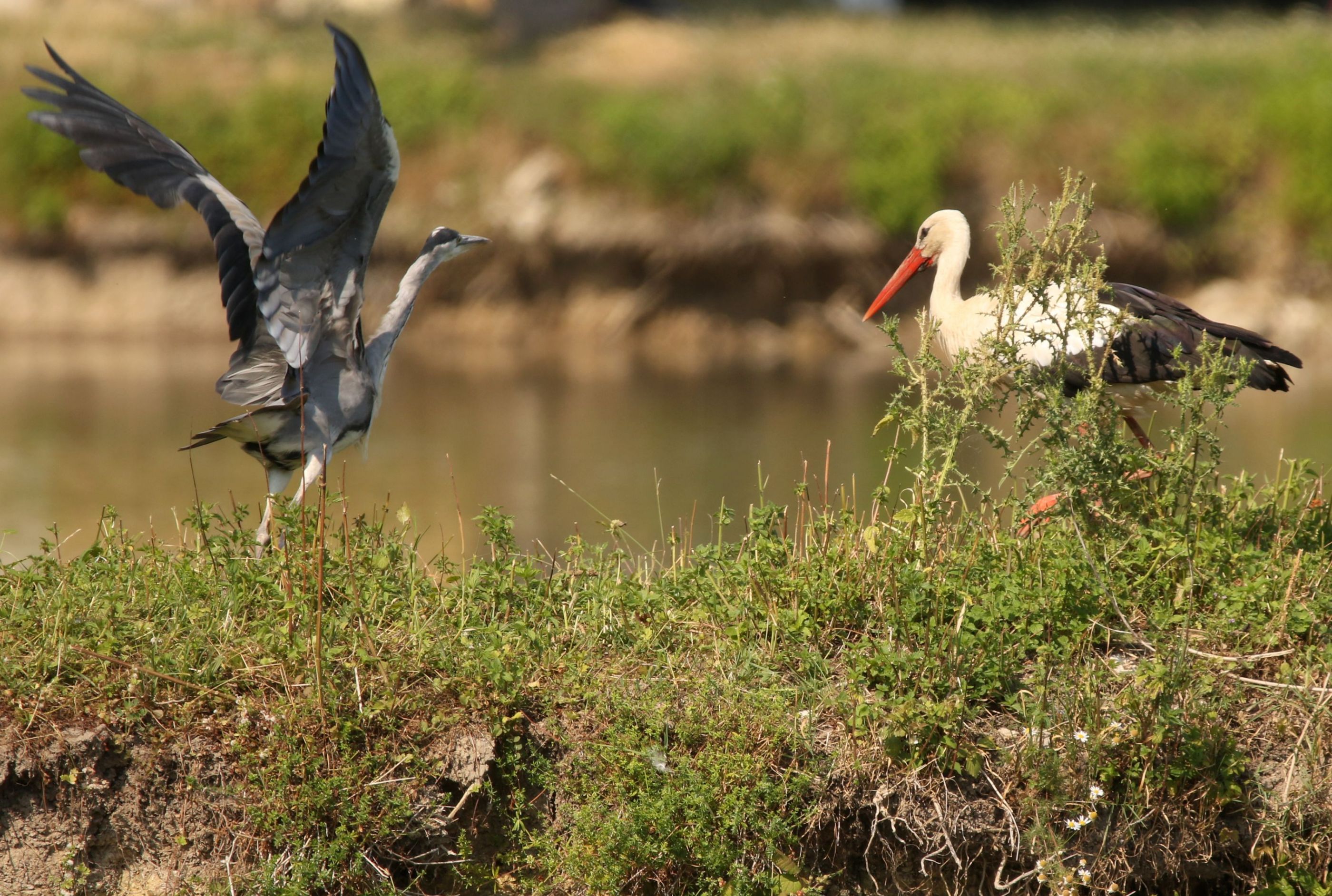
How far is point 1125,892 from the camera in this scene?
12.5ft

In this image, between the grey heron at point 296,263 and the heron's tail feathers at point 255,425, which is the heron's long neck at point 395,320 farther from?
the heron's tail feathers at point 255,425

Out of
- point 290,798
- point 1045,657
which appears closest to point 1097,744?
point 1045,657

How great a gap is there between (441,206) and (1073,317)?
15513 millimetres

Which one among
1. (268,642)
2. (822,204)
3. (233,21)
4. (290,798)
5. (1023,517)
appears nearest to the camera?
(290,798)

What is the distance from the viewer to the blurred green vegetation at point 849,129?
17.9 meters

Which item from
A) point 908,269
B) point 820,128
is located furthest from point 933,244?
point 820,128

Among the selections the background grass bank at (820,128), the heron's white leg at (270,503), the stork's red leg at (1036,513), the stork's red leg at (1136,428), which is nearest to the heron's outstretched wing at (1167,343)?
the stork's red leg at (1136,428)

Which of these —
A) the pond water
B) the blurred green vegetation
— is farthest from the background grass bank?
the pond water

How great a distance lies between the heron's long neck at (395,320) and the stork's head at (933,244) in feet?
6.70

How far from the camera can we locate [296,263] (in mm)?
5000

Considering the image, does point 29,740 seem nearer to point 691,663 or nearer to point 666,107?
point 691,663

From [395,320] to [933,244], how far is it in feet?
9.10

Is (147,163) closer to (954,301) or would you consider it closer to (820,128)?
(954,301)

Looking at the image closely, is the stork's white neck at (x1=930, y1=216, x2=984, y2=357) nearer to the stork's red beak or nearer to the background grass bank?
the stork's red beak
